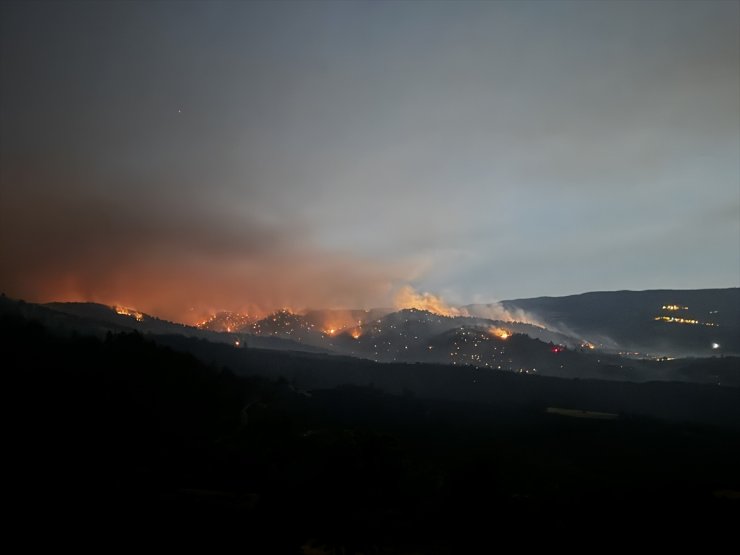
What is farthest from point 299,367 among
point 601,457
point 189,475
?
point 189,475

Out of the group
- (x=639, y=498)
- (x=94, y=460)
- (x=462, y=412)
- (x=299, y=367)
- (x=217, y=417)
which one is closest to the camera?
(x=94, y=460)

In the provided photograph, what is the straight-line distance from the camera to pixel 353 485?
36.8 m

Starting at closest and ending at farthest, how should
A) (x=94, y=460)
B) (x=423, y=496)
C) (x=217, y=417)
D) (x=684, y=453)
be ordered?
1. (x=423, y=496)
2. (x=94, y=460)
3. (x=217, y=417)
4. (x=684, y=453)

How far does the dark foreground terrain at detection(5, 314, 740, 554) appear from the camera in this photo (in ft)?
116

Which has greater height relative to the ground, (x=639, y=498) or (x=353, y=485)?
(x=353, y=485)

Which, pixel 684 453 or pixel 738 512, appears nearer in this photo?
pixel 738 512

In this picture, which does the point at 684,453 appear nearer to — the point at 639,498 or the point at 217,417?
the point at 639,498

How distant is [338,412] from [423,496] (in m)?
50.9

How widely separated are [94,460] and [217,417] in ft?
75.3

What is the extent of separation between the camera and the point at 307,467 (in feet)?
154

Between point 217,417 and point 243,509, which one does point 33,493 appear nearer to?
point 243,509

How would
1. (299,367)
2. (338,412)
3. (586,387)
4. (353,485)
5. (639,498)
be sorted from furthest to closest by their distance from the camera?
1. (299,367)
2. (586,387)
3. (338,412)
4. (639,498)
5. (353,485)

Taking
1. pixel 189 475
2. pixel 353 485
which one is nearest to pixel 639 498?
pixel 353 485

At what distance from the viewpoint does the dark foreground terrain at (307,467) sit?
35.2 metres
